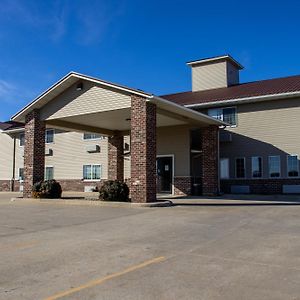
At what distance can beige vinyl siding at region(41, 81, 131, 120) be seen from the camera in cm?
1841

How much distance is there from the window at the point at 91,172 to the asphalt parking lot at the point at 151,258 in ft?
55.9

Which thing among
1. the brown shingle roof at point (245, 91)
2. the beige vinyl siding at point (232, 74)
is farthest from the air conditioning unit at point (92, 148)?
the beige vinyl siding at point (232, 74)

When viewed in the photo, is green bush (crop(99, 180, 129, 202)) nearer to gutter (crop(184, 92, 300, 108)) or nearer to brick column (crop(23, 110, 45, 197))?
brick column (crop(23, 110, 45, 197))

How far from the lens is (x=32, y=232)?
33.5 feet

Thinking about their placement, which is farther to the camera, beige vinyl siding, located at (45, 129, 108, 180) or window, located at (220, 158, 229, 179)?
beige vinyl siding, located at (45, 129, 108, 180)

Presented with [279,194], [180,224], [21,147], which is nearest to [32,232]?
[180,224]

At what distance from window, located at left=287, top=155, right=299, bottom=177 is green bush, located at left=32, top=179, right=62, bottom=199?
12676 mm

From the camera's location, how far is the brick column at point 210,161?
75.2ft

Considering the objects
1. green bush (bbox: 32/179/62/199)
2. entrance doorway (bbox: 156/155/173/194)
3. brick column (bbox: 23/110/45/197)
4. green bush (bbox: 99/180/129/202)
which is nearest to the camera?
green bush (bbox: 99/180/129/202)

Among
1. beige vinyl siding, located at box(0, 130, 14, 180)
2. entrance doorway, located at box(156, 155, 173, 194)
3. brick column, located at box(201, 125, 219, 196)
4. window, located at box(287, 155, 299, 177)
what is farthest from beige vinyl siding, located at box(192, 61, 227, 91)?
beige vinyl siding, located at box(0, 130, 14, 180)

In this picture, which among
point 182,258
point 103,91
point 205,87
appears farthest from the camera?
point 205,87

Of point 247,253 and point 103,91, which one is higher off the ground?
point 103,91

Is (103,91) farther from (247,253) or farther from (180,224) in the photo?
(247,253)

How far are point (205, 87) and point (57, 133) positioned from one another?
476 inches
